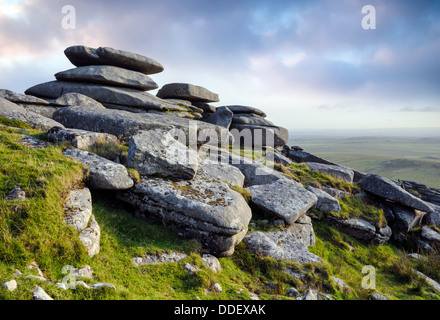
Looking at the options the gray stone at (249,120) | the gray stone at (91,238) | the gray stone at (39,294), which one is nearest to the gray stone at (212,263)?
the gray stone at (91,238)

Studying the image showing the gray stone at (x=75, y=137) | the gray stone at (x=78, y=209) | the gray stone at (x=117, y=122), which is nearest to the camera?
the gray stone at (x=78, y=209)

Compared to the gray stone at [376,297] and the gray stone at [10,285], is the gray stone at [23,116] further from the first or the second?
the gray stone at [376,297]

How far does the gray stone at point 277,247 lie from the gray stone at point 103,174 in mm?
4526

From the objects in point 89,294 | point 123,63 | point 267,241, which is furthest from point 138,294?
point 123,63

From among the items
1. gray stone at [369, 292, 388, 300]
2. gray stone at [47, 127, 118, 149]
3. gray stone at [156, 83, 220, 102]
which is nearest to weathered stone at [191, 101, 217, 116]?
gray stone at [156, 83, 220, 102]

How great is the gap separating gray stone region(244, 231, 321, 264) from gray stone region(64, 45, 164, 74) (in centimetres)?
2298

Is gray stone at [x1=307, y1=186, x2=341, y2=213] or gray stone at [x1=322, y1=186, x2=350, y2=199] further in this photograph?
gray stone at [x1=322, y1=186, x2=350, y2=199]

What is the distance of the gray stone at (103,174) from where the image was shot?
7164 mm

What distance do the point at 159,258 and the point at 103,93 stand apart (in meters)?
19.0

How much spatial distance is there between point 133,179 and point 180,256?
3019 mm

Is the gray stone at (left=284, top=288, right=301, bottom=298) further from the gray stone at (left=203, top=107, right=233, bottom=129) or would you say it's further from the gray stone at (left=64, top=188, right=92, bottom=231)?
the gray stone at (left=203, top=107, right=233, bottom=129)

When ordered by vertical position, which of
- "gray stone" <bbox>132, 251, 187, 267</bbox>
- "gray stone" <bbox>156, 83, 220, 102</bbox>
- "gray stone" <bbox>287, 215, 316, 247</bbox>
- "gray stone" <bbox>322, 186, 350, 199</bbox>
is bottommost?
"gray stone" <bbox>287, 215, 316, 247</bbox>

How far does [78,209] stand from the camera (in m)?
5.86

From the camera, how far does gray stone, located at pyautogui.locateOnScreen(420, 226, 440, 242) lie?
13461 mm
